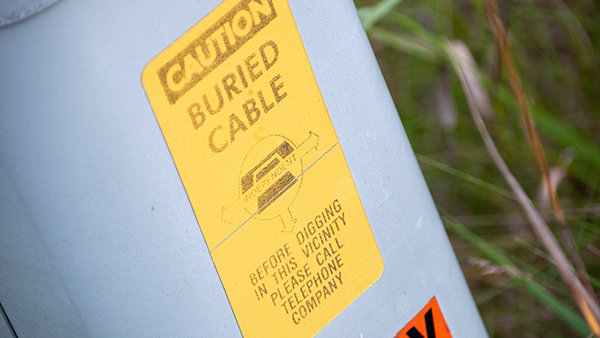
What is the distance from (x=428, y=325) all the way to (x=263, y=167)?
1.04 feet

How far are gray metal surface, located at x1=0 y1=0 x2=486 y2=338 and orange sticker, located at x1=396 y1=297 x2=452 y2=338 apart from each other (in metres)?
0.24

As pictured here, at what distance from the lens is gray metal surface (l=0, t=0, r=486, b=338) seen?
19.0 inches

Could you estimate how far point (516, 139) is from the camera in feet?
5.27

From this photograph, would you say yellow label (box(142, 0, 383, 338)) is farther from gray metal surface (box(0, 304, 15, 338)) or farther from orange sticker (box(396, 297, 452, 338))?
gray metal surface (box(0, 304, 15, 338))

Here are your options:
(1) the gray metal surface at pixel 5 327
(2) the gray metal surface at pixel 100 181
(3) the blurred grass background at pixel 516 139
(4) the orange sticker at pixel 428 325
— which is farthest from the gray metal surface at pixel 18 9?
(3) the blurred grass background at pixel 516 139

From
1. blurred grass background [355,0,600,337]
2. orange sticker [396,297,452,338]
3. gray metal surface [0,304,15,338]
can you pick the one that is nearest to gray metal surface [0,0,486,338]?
gray metal surface [0,304,15,338]

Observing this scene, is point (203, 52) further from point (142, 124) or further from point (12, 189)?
point (12, 189)

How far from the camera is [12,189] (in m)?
0.50

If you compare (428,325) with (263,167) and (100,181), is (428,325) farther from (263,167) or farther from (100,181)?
(100,181)

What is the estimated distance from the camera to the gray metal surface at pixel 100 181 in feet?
1.58

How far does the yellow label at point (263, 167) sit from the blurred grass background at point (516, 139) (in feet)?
2.55

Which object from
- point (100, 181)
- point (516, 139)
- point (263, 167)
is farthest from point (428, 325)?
point (516, 139)

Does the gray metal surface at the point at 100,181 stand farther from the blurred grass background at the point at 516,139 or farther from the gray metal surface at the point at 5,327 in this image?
the blurred grass background at the point at 516,139

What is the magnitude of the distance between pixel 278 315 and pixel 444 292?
0.25 metres
